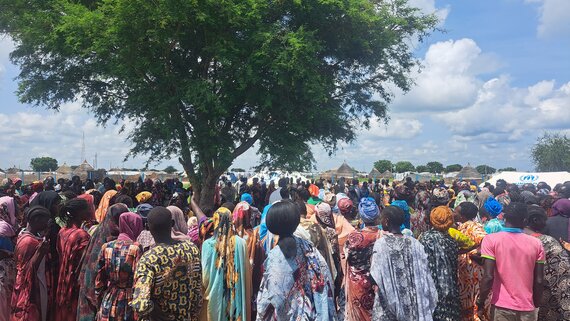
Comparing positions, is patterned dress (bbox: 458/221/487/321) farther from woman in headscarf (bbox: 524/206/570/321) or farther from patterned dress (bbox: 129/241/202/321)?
patterned dress (bbox: 129/241/202/321)

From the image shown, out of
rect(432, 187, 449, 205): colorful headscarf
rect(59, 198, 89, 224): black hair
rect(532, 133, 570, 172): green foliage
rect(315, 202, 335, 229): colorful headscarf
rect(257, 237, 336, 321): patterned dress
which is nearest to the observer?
rect(257, 237, 336, 321): patterned dress

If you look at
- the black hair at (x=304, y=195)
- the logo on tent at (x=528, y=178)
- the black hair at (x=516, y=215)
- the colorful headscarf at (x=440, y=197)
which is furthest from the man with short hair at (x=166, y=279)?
the logo on tent at (x=528, y=178)

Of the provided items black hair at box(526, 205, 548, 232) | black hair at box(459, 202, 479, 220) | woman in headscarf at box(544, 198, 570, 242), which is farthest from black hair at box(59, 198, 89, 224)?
woman in headscarf at box(544, 198, 570, 242)

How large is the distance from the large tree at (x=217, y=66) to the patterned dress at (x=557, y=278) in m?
10.4

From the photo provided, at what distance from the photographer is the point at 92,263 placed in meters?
4.51

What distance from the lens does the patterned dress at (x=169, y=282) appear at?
3324 millimetres

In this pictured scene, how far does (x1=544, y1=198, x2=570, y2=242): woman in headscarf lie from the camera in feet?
19.5

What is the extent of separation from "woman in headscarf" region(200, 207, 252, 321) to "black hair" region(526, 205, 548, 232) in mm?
3179

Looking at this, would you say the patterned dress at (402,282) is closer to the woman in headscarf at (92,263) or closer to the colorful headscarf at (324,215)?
the colorful headscarf at (324,215)

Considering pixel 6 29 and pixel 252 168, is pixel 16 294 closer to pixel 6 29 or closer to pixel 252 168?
pixel 252 168

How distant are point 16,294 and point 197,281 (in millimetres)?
2261

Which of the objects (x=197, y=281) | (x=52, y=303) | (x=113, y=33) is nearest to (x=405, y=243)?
(x=197, y=281)

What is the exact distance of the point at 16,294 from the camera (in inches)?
188

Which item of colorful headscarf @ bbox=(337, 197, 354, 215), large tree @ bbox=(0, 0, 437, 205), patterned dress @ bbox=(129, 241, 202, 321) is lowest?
patterned dress @ bbox=(129, 241, 202, 321)
